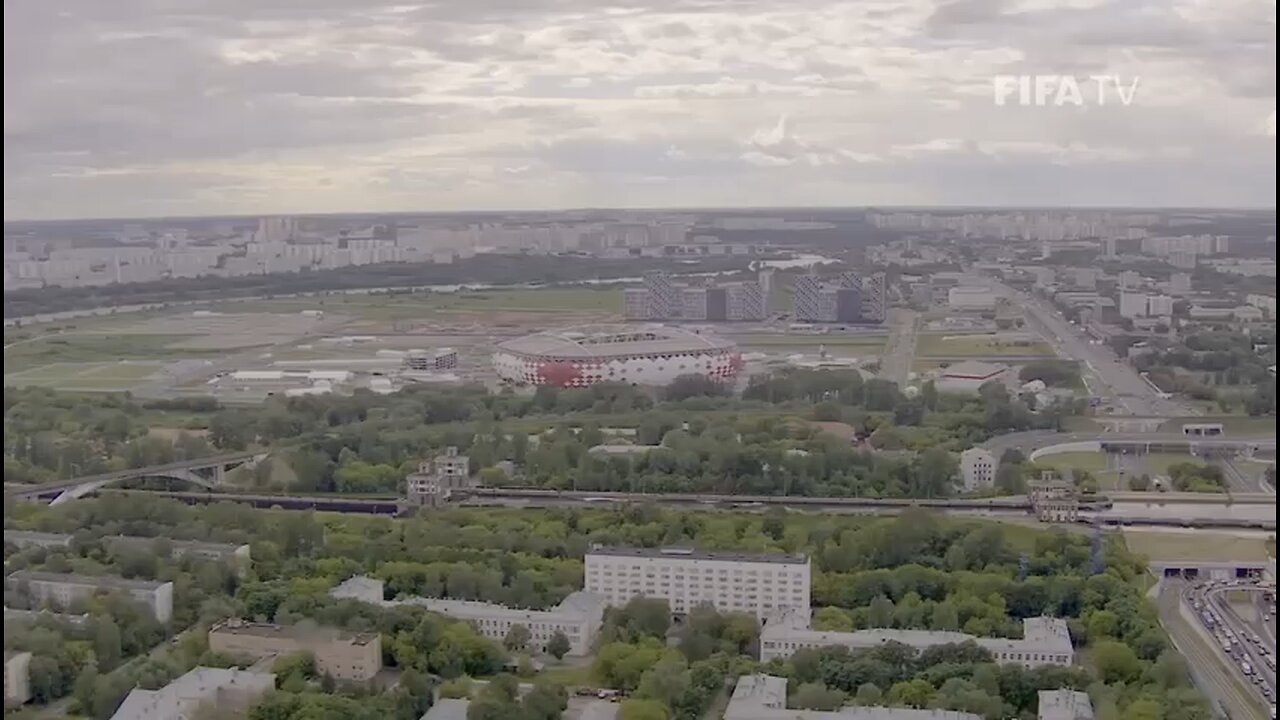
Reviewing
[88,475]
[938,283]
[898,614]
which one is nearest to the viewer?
Result: [898,614]

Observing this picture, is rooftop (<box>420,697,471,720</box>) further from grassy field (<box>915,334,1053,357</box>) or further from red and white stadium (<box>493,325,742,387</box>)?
grassy field (<box>915,334,1053,357</box>)

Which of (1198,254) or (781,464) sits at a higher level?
(1198,254)

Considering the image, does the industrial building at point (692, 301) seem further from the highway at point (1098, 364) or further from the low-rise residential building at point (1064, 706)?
the low-rise residential building at point (1064, 706)

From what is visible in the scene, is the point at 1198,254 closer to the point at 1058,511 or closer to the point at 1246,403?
the point at 1246,403

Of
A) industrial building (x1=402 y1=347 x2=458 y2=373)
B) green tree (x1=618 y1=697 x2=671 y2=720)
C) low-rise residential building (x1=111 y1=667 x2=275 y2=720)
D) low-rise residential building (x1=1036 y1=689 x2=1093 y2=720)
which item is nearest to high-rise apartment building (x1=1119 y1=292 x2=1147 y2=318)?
industrial building (x1=402 y1=347 x2=458 y2=373)

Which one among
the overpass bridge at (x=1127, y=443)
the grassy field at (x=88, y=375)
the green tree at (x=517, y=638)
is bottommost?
the green tree at (x=517, y=638)

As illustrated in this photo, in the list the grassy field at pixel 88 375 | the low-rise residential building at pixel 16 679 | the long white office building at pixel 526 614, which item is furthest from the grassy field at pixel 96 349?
the low-rise residential building at pixel 16 679

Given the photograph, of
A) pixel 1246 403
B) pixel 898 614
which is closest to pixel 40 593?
pixel 898 614
